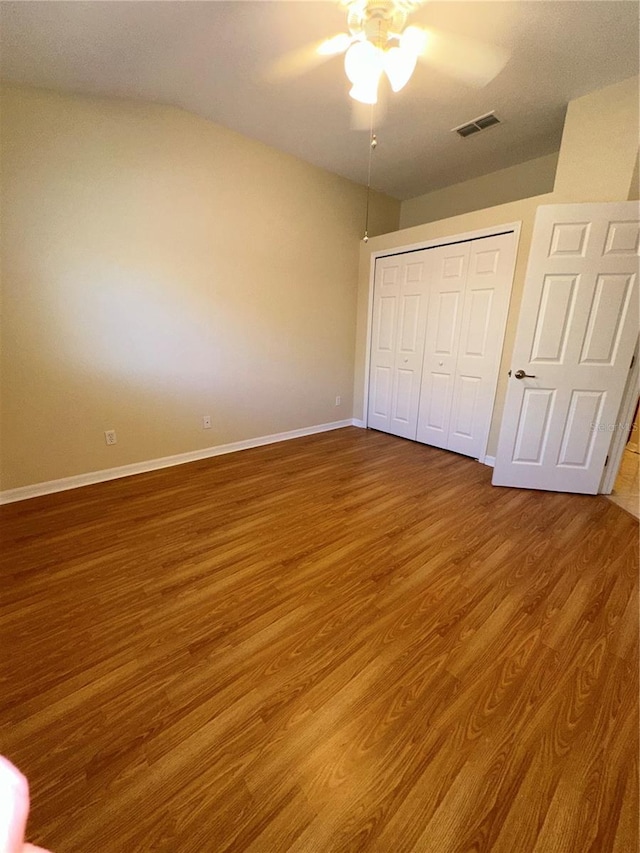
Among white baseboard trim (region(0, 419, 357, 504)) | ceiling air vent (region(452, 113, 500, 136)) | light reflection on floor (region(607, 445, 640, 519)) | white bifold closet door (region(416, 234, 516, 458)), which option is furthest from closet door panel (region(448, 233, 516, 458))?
white baseboard trim (region(0, 419, 357, 504))

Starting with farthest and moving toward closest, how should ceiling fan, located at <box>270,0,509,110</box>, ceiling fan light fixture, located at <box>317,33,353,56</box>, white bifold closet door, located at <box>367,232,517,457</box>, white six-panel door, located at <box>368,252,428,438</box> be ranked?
1. white six-panel door, located at <box>368,252,428,438</box>
2. white bifold closet door, located at <box>367,232,517,457</box>
3. ceiling fan light fixture, located at <box>317,33,353,56</box>
4. ceiling fan, located at <box>270,0,509,110</box>

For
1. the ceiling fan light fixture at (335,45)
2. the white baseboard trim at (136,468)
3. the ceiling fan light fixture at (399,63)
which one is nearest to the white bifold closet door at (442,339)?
the white baseboard trim at (136,468)

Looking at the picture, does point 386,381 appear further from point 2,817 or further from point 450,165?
point 2,817

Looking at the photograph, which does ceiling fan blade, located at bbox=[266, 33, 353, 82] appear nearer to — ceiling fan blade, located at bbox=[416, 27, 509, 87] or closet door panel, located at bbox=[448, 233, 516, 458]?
ceiling fan blade, located at bbox=[416, 27, 509, 87]

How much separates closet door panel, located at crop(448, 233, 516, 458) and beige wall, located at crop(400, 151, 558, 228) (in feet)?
2.93

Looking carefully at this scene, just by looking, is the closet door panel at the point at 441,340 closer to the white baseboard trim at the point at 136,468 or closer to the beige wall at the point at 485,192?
the beige wall at the point at 485,192

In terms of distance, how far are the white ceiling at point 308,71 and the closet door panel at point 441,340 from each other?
38.6 inches

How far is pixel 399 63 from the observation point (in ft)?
5.55

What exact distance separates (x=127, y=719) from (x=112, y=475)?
2152 millimetres

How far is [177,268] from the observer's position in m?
2.86

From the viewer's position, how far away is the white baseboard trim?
8.13 feet

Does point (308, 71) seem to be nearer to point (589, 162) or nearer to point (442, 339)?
point (589, 162)

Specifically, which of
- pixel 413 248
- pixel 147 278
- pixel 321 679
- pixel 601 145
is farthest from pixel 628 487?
pixel 147 278

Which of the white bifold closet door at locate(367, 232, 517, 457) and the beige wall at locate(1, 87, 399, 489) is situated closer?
the beige wall at locate(1, 87, 399, 489)
